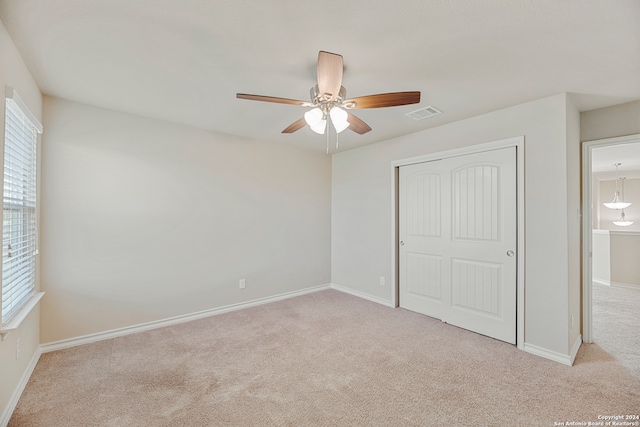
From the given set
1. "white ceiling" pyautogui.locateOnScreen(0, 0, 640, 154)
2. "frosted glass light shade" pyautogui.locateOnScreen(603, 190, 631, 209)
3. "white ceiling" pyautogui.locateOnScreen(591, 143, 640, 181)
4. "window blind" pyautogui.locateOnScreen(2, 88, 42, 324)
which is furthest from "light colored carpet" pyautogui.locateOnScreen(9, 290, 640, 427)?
"frosted glass light shade" pyautogui.locateOnScreen(603, 190, 631, 209)

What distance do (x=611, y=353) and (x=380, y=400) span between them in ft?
7.89

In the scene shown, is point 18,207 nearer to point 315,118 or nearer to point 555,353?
point 315,118

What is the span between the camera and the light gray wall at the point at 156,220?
2.76 m

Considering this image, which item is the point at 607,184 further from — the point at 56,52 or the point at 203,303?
the point at 56,52

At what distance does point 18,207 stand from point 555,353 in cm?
458

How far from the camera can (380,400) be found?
202cm

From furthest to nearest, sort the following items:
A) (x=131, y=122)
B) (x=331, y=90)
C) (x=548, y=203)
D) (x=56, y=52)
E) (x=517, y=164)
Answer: (x=131, y=122) → (x=517, y=164) → (x=548, y=203) → (x=56, y=52) → (x=331, y=90)

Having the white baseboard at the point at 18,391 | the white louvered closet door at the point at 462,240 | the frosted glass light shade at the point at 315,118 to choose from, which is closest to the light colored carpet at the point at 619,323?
the white louvered closet door at the point at 462,240

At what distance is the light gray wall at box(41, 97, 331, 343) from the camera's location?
276 cm

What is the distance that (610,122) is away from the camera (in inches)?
109

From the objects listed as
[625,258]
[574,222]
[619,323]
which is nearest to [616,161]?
[625,258]

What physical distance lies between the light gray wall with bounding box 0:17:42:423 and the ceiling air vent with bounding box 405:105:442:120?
315 cm

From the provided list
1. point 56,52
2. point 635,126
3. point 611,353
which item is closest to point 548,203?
point 635,126

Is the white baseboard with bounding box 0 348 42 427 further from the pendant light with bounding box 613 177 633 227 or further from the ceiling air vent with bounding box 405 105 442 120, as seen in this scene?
the pendant light with bounding box 613 177 633 227
